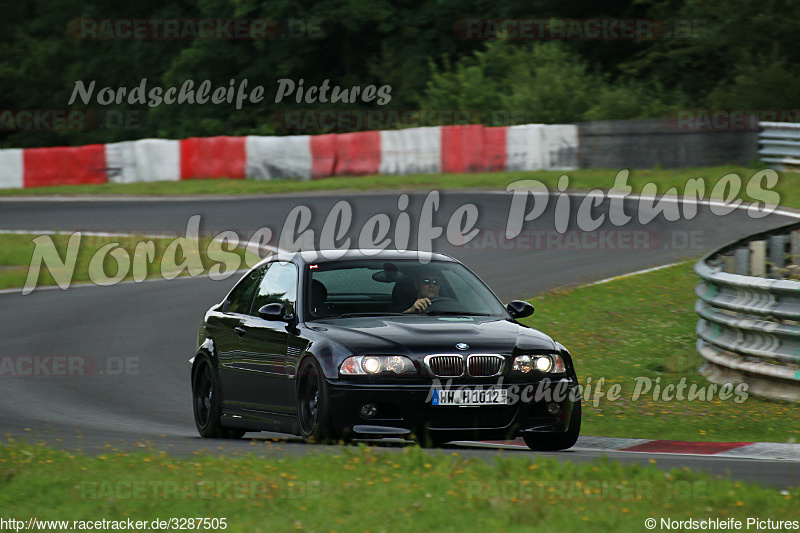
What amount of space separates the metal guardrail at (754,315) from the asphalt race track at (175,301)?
5.06 ft

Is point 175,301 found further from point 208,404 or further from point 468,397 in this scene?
point 468,397

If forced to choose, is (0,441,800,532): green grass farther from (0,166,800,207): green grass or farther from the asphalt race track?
(0,166,800,207): green grass

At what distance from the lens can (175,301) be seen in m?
17.7

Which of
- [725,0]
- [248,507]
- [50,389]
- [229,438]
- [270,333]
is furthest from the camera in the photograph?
[725,0]

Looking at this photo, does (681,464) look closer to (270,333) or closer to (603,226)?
(270,333)

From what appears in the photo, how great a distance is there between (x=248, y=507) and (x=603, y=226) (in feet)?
56.0

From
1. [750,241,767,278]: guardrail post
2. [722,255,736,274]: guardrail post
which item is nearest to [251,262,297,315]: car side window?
[722,255,736,274]: guardrail post

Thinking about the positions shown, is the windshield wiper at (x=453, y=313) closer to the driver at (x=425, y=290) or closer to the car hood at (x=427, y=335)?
the driver at (x=425, y=290)

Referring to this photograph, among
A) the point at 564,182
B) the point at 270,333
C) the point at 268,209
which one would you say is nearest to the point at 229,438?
the point at 270,333

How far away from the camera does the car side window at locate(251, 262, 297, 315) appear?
31.8 ft

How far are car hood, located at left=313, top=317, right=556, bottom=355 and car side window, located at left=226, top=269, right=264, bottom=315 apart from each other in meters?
1.29

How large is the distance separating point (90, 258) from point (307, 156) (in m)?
11.2

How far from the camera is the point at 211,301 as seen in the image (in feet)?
57.8

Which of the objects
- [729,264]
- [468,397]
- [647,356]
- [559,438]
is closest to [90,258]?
[647,356]
